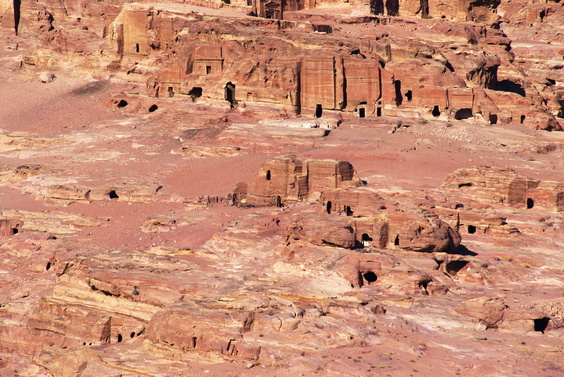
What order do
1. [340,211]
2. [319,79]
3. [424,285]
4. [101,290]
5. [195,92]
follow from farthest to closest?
[195,92] < [319,79] < [340,211] < [424,285] < [101,290]

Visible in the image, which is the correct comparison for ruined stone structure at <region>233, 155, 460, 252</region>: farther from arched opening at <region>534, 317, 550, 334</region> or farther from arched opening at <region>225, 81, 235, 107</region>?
arched opening at <region>225, 81, 235, 107</region>

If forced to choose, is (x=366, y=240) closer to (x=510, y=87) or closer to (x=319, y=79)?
(x=319, y=79)

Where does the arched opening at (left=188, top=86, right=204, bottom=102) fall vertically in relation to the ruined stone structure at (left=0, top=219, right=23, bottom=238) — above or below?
above

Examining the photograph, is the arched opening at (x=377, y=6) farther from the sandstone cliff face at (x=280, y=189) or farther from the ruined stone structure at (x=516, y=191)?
the ruined stone structure at (x=516, y=191)

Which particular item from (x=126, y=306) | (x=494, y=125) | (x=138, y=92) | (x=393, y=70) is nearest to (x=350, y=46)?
(x=393, y=70)

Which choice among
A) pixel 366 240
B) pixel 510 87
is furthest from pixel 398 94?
pixel 366 240

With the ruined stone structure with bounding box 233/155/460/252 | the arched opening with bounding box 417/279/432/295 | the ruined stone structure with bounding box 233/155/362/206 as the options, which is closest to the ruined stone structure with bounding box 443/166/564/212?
the ruined stone structure with bounding box 233/155/460/252

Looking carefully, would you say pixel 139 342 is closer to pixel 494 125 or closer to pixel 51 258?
pixel 51 258
